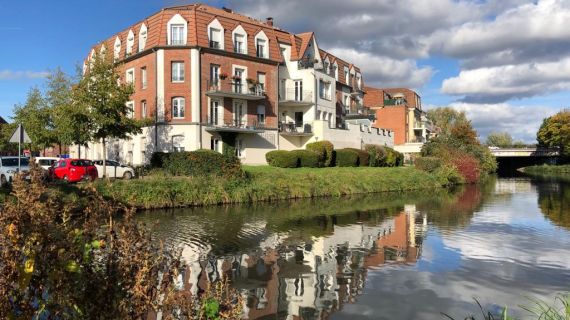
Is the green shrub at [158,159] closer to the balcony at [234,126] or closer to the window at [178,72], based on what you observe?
the balcony at [234,126]

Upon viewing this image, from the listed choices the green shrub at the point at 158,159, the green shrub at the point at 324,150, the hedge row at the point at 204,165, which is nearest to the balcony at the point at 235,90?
the green shrub at the point at 324,150

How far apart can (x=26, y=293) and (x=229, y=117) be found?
120ft

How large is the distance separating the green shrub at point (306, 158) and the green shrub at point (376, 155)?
927 centimetres

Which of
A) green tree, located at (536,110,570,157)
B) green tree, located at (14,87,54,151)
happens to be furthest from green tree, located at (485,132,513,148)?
green tree, located at (14,87,54,151)

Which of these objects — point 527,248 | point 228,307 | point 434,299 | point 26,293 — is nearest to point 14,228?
point 26,293

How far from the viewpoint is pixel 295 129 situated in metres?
45.4

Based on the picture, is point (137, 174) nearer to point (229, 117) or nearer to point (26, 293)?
point (229, 117)

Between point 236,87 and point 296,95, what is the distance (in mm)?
8133

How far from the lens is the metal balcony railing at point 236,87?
127 ft

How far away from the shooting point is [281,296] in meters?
8.90

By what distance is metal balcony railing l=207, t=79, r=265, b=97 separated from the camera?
127ft

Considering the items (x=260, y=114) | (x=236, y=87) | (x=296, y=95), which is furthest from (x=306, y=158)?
(x=296, y=95)

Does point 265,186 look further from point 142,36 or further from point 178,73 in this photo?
point 142,36

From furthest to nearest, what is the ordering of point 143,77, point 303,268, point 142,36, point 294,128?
point 294,128, point 142,36, point 143,77, point 303,268
